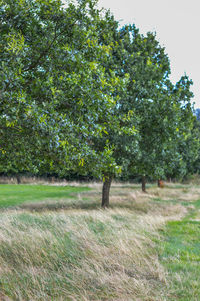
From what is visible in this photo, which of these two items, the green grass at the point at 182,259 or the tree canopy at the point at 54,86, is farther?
the tree canopy at the point at 54,86

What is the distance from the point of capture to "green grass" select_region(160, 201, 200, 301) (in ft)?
18.3

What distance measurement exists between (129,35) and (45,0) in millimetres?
12046

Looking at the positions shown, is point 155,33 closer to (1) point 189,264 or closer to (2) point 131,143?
(2) point 131,143

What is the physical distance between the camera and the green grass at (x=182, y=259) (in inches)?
220

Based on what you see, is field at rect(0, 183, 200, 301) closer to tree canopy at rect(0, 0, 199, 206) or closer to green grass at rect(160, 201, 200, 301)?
green grass at rect(160, 201, 200, 301)

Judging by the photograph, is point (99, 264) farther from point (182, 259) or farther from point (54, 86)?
point (54, 86)

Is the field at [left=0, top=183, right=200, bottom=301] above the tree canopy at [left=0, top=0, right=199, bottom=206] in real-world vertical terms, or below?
below

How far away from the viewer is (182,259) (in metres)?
7.58

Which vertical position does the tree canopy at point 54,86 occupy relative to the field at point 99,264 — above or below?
above

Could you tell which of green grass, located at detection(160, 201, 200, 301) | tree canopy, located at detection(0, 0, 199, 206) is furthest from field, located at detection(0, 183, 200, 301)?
tree canopy, located at detection(0, 0, 199, 206)

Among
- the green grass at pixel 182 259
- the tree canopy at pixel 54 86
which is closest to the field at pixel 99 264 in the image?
the green grass at pixel 182 259

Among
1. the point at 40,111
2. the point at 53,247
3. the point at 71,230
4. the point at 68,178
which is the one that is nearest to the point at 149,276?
the point at 53,247

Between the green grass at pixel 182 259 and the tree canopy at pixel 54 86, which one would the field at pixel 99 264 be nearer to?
the green grass at pixel 182 259

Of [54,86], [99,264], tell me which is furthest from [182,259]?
[54,86]
